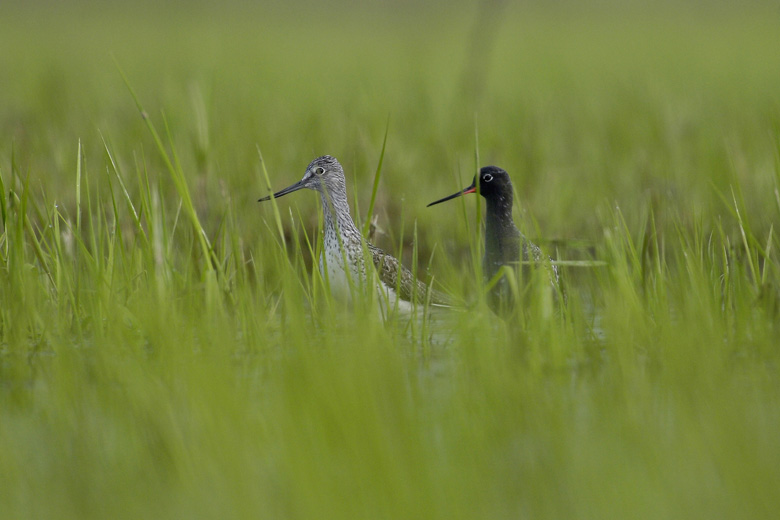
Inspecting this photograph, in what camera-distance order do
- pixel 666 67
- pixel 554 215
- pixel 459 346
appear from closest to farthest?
pixel 459 346, pixel 554 215, pixel 666 67

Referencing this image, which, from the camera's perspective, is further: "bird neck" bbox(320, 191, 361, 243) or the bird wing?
"bird neck" bbox(320, 191, 361, 243)

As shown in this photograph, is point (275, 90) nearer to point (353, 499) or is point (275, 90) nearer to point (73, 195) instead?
point (73, 195)

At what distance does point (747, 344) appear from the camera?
3.07 meters

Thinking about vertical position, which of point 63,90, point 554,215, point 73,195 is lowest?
point 554,215

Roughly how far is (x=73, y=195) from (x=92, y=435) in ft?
11.8

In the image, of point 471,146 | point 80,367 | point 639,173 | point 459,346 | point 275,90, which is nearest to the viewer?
point 80,367

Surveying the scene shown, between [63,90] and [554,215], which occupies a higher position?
[63,90]

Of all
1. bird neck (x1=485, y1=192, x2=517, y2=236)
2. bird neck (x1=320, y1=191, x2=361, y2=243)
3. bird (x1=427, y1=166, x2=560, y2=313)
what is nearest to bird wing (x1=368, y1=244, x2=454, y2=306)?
bird neck (x1=320, y1=191, x2=361, y2=243)

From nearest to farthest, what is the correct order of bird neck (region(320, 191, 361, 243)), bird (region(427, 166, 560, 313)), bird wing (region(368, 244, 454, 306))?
bird (region(427, 166, 560, 313)) → bird wing (region(368, 244, 454, 306)) → bird neck (region(320, 191, 361, 243))

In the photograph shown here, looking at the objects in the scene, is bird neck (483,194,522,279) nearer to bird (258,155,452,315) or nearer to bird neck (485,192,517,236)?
bird neck (485,192,517,236)

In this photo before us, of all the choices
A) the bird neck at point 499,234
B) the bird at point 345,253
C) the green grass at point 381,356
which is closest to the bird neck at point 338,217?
the bird at point 345,253

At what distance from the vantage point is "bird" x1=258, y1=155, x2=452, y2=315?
412 cm

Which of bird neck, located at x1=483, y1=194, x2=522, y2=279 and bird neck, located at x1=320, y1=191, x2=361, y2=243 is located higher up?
bird neck, located at x1=320, y1=191, x2=361, y2=243

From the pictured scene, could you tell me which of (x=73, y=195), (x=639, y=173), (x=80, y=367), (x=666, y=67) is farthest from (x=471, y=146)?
(x=666, y=67)
